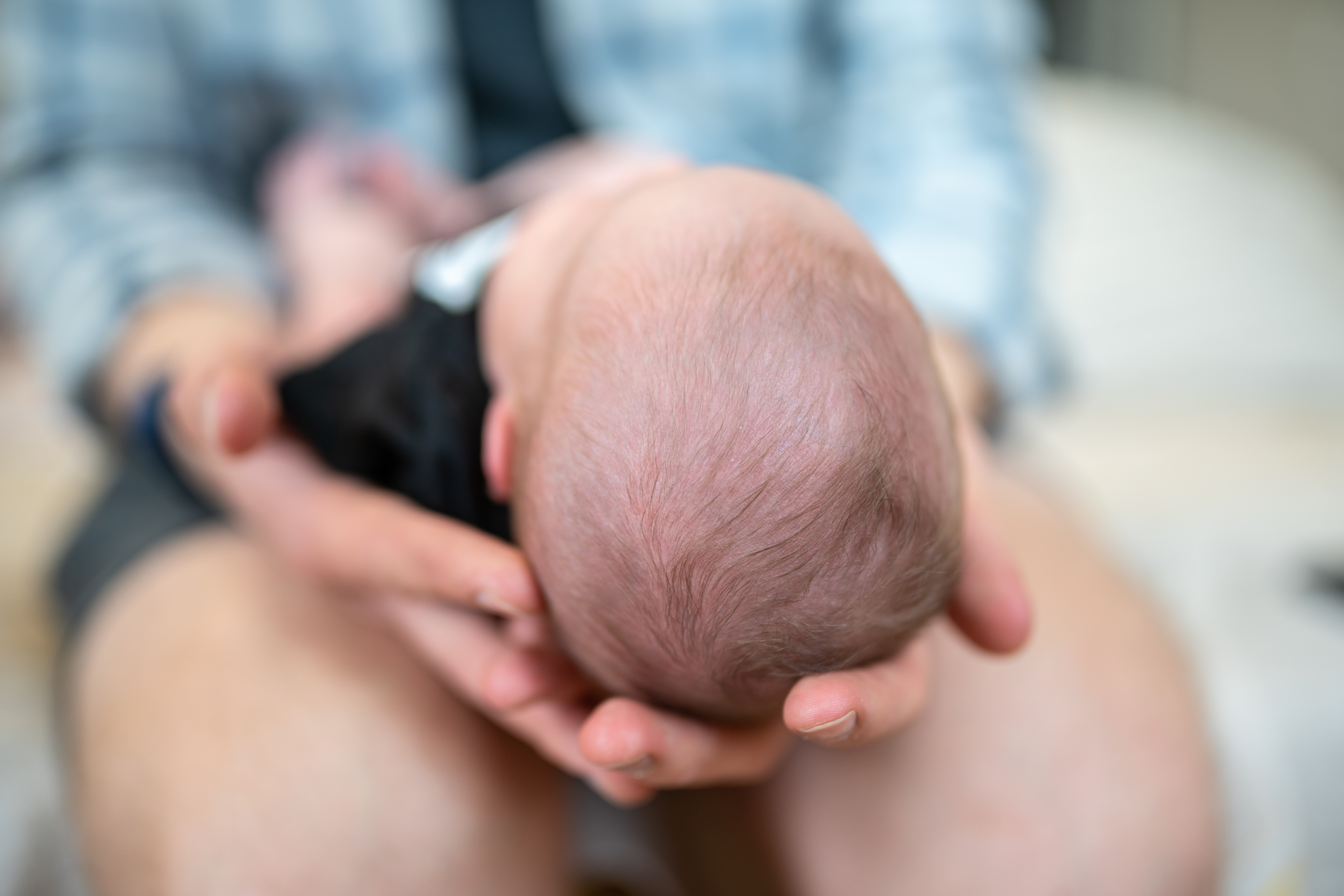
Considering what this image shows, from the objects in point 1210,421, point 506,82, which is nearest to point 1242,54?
point 1210,421

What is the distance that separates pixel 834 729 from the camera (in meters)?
0.34

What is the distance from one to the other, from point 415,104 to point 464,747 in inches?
27.7

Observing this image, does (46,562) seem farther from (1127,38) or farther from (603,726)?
(1127,38)

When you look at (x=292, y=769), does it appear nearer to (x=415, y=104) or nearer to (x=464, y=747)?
(x=464, y=747)

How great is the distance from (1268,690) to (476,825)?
66 cm

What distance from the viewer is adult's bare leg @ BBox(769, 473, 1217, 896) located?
19.4 inches

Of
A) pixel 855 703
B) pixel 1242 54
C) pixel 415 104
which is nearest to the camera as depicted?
pixel 855 703

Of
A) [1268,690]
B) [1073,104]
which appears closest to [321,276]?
[1268,690]

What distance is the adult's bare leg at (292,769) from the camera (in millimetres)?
483

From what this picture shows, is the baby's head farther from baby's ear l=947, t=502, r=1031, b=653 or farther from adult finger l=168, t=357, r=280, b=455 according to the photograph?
adult finger l=168, t=357, r=280, b=455

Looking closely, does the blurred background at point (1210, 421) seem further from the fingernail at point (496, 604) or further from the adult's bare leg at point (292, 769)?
the fingernail at point (496, 604)

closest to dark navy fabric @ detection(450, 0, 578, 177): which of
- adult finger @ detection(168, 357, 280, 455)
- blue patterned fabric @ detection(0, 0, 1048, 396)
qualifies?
blue patterned fabric @ detection(0, 0, 1048, 396)

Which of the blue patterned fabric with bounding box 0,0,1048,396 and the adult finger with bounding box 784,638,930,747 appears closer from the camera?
the adult finger with bounding box 784,638,930,747

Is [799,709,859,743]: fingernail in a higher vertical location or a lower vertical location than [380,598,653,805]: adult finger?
higher
